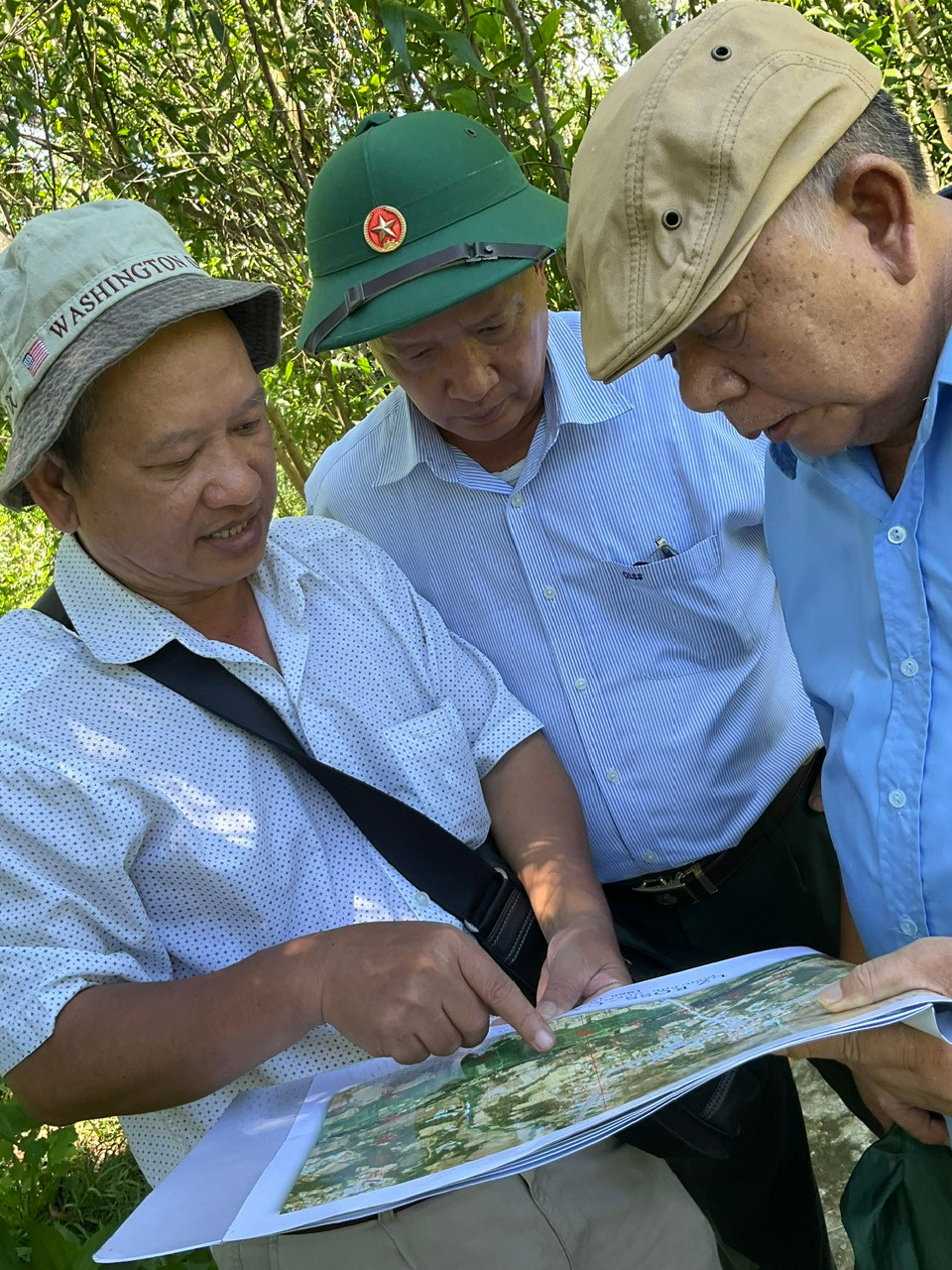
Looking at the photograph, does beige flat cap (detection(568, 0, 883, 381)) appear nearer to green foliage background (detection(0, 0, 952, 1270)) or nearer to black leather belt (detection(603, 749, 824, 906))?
black leather belt (detection(603, 749, 824, 906))

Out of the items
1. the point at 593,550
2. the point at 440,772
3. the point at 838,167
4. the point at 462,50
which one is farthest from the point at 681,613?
the point at 462,50

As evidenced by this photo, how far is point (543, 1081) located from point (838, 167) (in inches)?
45.0

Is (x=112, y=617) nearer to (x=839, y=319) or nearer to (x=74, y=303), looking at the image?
(x=74, y=303)

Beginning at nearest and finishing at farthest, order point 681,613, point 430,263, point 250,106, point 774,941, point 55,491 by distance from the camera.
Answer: point 55,491 < point 430,263 < point 681,613 < point 774,941 < point 250,106

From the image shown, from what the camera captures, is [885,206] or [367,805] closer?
[885,206]

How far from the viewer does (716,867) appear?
2531 millimetres

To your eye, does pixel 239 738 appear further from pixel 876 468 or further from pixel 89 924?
pixel 876 468

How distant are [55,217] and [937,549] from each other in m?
1.45

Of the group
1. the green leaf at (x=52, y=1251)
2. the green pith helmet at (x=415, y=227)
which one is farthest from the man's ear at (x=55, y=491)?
the green leaf at (x=52, y=1251)

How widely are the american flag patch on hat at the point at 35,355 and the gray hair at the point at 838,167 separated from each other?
1149mm

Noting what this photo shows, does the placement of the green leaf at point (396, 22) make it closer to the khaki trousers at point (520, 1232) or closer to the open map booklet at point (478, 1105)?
the open map booklet at point (478, 1105)

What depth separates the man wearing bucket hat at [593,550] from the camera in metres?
2.39

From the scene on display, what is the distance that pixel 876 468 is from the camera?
170cm

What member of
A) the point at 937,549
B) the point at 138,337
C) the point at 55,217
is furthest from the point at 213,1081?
the point at 55,217
